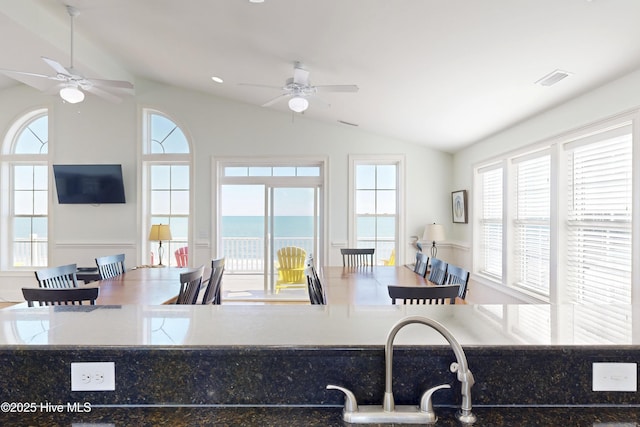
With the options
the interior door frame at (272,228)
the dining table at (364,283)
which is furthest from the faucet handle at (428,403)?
the interior door frame at (272,228)

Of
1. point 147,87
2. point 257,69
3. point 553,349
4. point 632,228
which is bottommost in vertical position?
point 553,349

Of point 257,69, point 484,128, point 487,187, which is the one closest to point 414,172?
point 487,187

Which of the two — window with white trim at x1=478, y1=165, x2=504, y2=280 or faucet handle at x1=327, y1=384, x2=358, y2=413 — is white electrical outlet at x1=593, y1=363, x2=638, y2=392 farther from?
window with white trim at x1=478, y1=165, x2=504, y2=280

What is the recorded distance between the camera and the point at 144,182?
5.43 metres

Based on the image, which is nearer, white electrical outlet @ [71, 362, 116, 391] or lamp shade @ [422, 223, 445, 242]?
white electrical outlet @ [71, 362, 116, 391]

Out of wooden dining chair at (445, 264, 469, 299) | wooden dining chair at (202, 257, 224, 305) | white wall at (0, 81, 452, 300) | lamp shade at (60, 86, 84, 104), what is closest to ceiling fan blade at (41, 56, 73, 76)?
lamp shade at (60, 86, 84, 104)

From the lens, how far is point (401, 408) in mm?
885

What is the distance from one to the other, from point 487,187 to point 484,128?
862 millimetres

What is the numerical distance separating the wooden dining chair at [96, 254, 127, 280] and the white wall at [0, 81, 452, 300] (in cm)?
139

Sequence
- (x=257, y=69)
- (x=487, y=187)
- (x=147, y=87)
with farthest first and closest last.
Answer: (x=147, y=87) → (x=487, y=187) → (x=257, y=69)

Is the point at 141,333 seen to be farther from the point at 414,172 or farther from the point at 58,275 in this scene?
the point at 414,172

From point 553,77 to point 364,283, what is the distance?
83.5 inches

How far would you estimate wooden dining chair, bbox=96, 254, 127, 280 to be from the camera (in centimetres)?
361

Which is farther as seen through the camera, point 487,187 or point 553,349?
point 487,187
